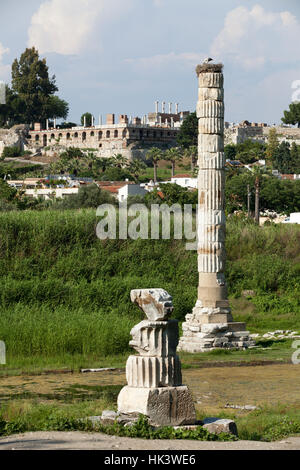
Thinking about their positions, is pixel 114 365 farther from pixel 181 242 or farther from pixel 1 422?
pixel 181 242

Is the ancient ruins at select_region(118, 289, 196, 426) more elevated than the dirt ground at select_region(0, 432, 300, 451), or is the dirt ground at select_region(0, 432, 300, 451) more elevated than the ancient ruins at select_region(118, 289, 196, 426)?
the ancient ruins at select_region(118, 289, 196, 426)

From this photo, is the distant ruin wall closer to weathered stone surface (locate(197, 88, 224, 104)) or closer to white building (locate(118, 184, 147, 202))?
white building (locate(118, 184, 147, 202))

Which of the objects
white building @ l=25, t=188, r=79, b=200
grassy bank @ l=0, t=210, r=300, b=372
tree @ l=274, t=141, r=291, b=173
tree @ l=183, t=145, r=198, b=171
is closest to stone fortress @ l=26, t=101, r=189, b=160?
tree @ l=183, t=145, r=198, b=171

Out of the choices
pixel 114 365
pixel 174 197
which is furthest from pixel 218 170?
pixel 174 197

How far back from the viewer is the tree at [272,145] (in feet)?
309

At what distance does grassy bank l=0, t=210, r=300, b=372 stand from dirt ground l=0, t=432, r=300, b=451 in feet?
25.6

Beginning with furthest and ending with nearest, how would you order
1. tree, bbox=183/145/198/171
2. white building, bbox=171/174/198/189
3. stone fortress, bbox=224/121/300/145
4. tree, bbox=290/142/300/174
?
stone fortress, bbox=224/121/300/145, tree, bbox=290/142/300/174, tree, bbox=183/145/198/171, white building, bbox=171/174/198/189

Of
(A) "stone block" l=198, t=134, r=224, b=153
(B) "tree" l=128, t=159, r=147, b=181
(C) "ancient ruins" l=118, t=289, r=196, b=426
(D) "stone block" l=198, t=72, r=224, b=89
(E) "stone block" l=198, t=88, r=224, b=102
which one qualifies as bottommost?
(B) "tree" l=128, t=159, r=147, b=181

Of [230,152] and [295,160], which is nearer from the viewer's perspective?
[295,160]

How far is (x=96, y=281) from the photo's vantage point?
2306 centimetres

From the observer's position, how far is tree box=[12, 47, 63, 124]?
114 m

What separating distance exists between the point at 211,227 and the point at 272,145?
81.6m

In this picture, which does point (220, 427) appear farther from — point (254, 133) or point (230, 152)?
point (254, 133)

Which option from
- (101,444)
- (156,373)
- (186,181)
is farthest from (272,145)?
(101,444)
